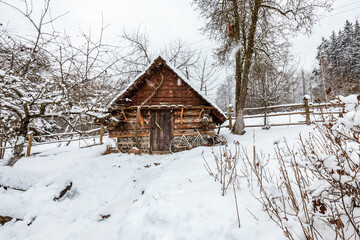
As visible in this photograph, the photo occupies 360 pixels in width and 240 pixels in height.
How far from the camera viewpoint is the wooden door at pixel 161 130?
9.21 metres

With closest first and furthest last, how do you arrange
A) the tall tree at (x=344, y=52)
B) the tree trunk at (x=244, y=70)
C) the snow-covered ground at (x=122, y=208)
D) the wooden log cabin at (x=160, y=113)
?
the snow-covered ground at (x=122, y=208)
the wooden log cabin at (x=160, y=113)
the tree trunk at (x=244, y=70)
the tall tree at (x=344, y=52)

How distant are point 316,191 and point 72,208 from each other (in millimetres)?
4368

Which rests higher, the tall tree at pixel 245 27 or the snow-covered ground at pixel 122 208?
the tall tree at pixel 245 27

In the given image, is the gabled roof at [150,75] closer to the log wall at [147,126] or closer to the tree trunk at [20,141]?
the log wall at [147,126]

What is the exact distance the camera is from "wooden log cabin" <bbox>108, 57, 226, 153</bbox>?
9.05 metres

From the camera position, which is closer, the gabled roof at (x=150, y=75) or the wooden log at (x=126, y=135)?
the gabled roof at (x=150, y=75)

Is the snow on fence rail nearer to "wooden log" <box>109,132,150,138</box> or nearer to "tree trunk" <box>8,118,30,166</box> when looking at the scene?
"tree trunk" <box>8,118,30,166</box>

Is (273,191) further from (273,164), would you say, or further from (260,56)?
(260,56)

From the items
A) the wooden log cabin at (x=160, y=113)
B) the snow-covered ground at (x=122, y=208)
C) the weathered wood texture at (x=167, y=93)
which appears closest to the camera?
the snow-covered ground at (x=122, y=208)

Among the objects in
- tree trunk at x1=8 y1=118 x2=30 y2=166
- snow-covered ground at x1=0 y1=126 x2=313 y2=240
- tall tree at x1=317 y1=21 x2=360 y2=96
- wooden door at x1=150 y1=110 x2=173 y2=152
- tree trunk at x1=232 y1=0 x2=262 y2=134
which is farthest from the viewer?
tall tree at x1=317 y1=21 x2=360 y2=96

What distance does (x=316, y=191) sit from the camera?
4.31 feet

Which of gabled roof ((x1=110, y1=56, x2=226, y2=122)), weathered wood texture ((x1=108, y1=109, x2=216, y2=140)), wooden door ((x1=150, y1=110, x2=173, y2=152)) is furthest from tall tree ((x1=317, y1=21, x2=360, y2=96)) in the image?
wooden door ((x1=150, y1=110, x2=173, y2=152))

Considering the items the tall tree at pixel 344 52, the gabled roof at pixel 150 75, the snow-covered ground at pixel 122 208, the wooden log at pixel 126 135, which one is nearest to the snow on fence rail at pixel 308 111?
the snow-covered ground at pixel 122 208

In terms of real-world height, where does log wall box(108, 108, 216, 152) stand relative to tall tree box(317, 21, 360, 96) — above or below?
below
